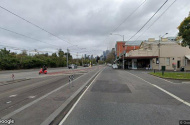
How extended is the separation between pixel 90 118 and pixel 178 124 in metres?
2.86

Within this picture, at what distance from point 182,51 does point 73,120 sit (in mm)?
36671

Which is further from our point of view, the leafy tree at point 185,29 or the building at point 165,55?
the building at point 165,55

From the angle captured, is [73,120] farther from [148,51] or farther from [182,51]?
[182,51]

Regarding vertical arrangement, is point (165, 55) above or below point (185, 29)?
below

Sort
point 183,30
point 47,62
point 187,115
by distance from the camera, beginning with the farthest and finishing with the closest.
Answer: point 47,62 → point 183,30 → point 187,115

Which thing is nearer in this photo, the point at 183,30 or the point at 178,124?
the point at 178,124

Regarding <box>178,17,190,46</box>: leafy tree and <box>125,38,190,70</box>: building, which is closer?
<box>178,17,190,46</box>: leafy tree

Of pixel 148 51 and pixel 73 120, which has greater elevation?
pixel 148 51

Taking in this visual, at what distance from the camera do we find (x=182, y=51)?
2991cm

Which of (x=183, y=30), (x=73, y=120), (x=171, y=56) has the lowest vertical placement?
(x=73, y=120)

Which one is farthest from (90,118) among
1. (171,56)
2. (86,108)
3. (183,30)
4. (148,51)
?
(171,56)

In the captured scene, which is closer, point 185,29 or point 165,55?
point 185,29

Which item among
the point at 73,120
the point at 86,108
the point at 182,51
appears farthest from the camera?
the point at 182,51

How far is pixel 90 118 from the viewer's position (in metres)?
3.79
